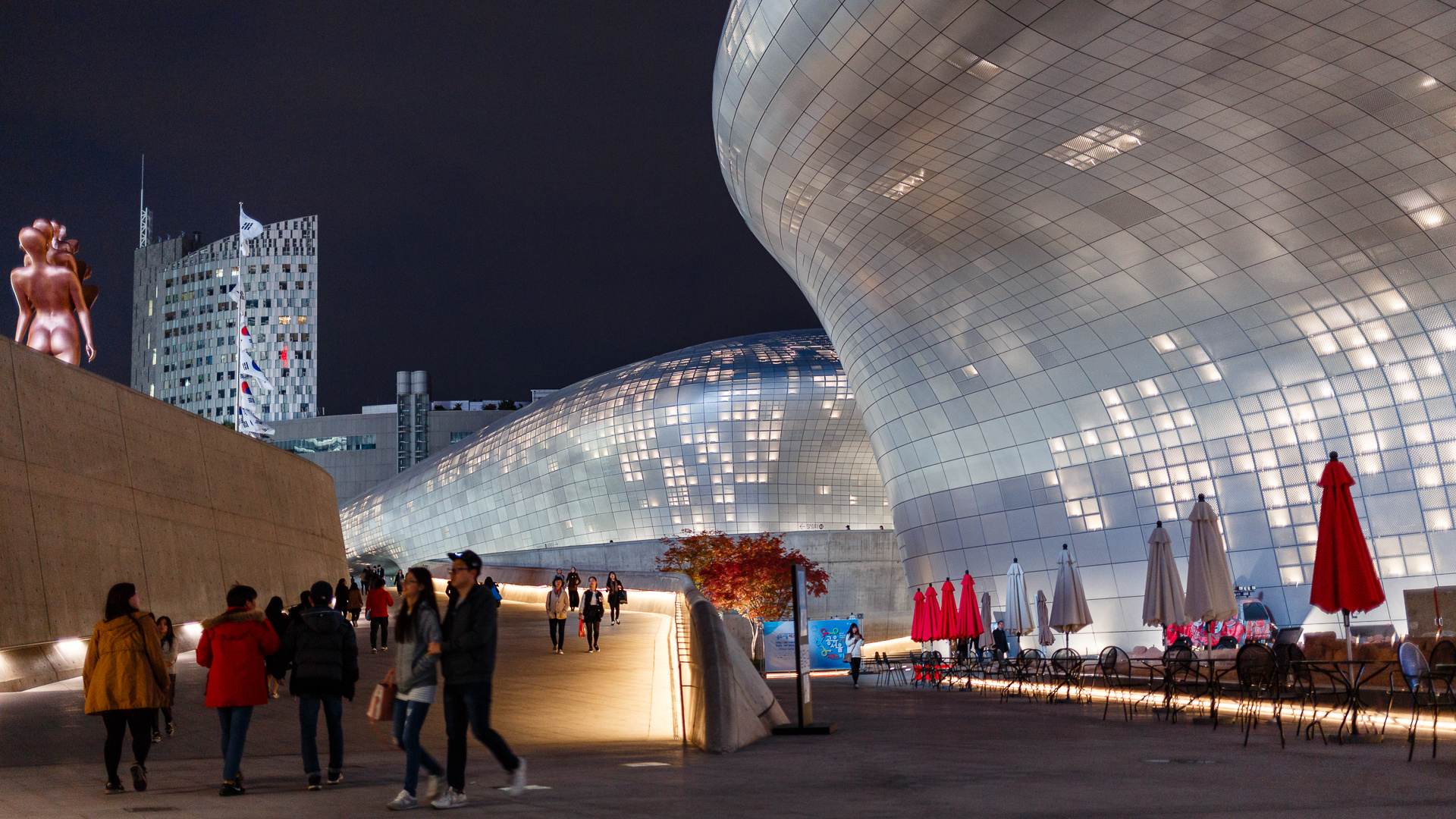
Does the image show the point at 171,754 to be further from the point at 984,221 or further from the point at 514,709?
the point at 984,221

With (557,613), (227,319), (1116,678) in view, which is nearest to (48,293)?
(557,613)

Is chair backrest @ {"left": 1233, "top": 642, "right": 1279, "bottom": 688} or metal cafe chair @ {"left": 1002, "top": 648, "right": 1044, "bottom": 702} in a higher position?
chair backrest @ {"left": 1233, "top": 642, "right": 1279, "bottom": 688}

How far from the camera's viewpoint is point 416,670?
8.10 metres

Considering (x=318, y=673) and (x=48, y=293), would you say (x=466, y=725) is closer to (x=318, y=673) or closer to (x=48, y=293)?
(x=318, y=673)

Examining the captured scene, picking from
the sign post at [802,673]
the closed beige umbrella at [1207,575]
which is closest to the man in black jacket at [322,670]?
the sign post at [802,673]

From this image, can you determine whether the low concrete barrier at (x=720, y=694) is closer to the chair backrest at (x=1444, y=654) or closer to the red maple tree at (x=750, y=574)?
the chair backrest at (x=1444, y=654)

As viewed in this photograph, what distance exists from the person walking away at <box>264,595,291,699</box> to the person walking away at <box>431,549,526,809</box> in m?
1.86

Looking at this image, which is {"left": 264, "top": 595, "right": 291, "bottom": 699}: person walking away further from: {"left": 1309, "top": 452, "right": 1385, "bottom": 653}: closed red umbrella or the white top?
{"left": 1309, "top": 452, "right": 1385, "bottom": 653}: closed red umbrella

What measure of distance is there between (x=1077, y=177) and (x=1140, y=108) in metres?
3.14

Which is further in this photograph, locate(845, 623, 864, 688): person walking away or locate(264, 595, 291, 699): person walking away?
locate(845, 623, 864, 688): person walking away

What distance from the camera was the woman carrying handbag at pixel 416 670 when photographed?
26.1 ft

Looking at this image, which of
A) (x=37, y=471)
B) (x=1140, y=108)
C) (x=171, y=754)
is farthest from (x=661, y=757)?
(x=1140, y=108)

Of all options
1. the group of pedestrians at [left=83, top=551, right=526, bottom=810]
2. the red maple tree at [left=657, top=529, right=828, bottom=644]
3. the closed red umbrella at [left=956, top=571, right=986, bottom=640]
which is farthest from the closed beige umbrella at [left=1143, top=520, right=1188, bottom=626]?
the red maple tree at [left=657, top=529, right=828, bottom=644]

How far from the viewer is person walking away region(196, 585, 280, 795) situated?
8781 millimetres
